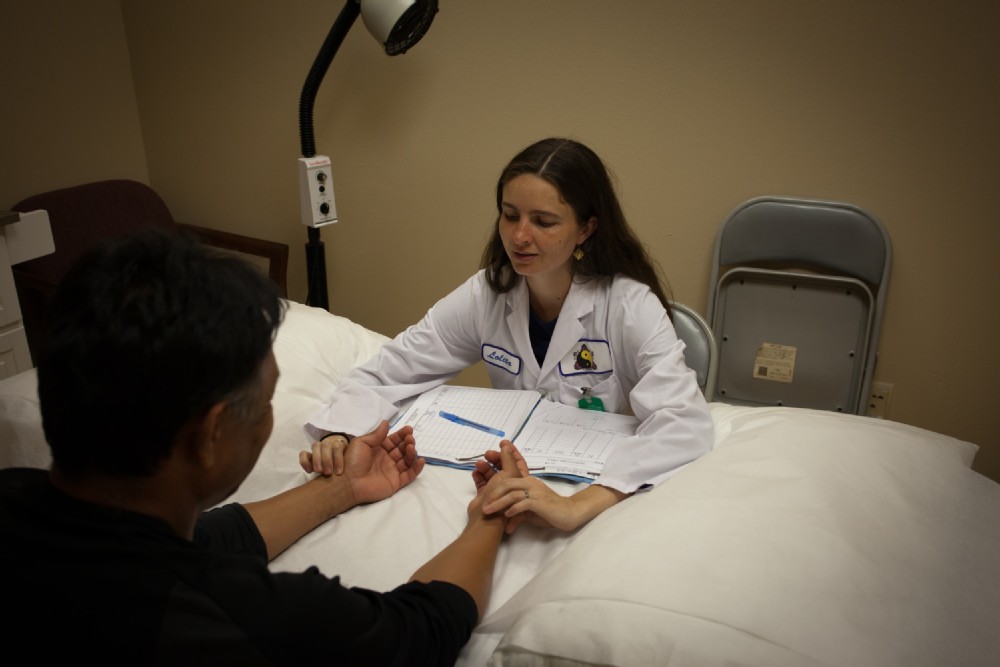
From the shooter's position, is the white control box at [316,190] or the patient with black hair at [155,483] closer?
the patient with black hair at [155,483]

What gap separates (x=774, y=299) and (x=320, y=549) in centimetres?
148

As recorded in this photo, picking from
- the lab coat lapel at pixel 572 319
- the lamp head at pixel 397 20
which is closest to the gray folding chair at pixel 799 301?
the lab coat lapel at pixel 572 319

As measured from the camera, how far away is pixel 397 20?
1.95 meters

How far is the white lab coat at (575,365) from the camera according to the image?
53.2 inches

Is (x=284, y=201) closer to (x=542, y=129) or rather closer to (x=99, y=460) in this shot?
(x=542, y=129)

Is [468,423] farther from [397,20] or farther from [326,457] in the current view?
[397,20]

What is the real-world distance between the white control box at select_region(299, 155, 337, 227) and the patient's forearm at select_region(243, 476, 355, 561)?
3.86 feet

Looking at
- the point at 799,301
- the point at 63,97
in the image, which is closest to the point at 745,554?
the point at 799,301

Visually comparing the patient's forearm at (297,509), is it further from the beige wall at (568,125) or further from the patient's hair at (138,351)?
the beige wall at (568,125)

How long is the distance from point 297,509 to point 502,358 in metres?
0.61

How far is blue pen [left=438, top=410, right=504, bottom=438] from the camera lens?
149 centimetres

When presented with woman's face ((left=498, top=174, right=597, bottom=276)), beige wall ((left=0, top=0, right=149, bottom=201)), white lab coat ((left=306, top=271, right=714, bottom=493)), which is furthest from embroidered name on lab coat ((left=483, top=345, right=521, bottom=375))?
beige wall ((left=0, top=0, right=149, bottom=201))

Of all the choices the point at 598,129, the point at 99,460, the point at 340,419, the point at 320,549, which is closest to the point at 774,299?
the point at 598,129

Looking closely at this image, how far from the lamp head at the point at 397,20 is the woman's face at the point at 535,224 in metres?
0.68
